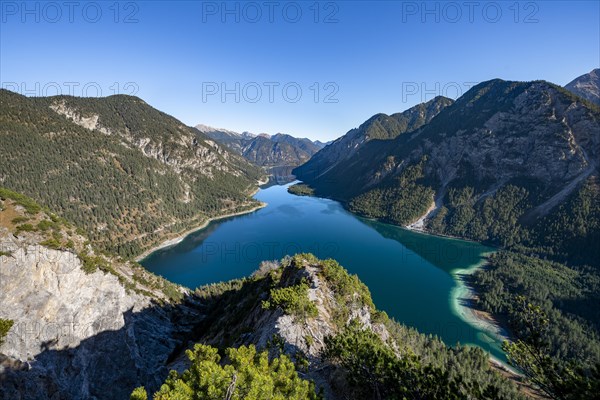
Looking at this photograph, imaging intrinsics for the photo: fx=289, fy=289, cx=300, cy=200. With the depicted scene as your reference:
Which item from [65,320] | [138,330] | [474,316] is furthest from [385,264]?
[65,320]

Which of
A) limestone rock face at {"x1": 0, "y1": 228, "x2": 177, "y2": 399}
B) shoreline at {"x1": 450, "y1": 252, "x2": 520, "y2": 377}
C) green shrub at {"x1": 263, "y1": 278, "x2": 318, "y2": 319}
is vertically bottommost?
shoreline at {"x1": 450, "y1": 252, "x2": 520, "y2": 377}

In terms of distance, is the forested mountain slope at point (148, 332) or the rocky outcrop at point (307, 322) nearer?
the forested mountain slope at point (148, 332)

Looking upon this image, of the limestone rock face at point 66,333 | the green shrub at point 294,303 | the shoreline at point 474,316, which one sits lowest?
the shoreline at point 474,316

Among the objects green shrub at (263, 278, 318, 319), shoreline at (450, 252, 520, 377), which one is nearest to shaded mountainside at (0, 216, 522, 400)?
green shrub at (263, 278, 318, 319)

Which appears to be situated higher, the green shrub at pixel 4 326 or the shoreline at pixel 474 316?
the green shrub at pixel 4 326

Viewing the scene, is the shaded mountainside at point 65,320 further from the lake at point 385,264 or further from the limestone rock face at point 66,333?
the lake at point 385,264

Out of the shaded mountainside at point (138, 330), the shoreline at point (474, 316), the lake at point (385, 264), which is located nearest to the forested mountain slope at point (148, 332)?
the shaded mountainside at point (138, 330)

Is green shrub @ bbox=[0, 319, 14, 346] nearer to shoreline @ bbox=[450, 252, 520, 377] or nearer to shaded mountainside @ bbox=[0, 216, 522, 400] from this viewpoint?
shaded mountainside @ bbox=[0, 216, 522, 400]

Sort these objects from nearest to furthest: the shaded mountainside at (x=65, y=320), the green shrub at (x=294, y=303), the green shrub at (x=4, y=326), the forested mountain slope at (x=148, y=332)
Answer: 1. the forested mountain slope at (x=148, y=332)
2. the green shrub at (x=294, y=303)
3. the green shrub at (x=4, y=326)
4. the shaded mountainside at (x=65, y=320)
